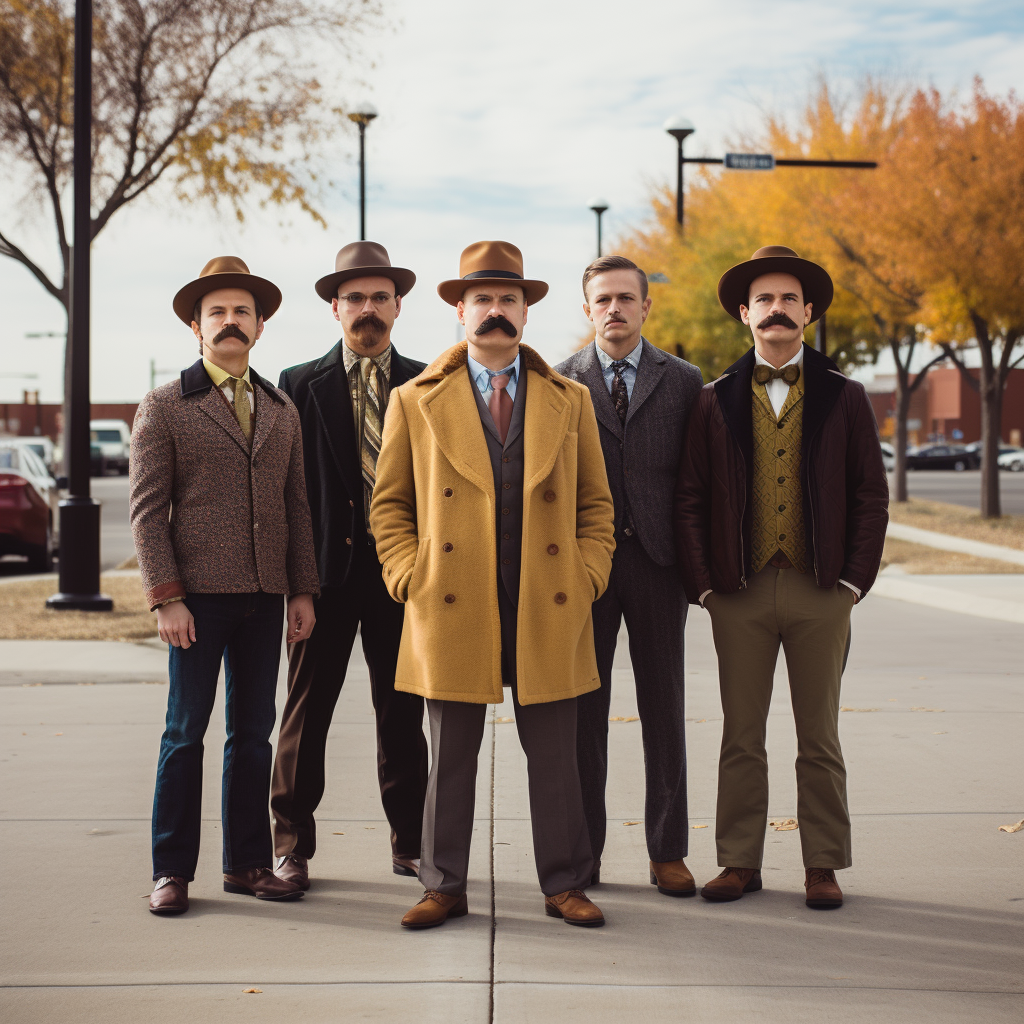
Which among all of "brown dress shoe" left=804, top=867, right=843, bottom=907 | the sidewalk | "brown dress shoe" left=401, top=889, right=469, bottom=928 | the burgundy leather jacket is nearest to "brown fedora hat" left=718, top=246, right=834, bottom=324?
the burgundy leather jacket

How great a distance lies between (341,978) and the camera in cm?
365

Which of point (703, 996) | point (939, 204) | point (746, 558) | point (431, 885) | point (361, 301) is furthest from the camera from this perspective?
point (939, 204)

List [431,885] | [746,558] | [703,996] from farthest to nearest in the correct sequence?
1. [746,558]
2. [431,885]
3. [703,996]

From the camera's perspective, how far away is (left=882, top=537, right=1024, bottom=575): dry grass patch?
50.5ft

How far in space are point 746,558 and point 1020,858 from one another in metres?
1.60

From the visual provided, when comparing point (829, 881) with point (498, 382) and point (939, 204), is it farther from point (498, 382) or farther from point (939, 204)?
point (939, 204)

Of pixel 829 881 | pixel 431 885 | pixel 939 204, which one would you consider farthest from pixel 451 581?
pixel 939 204

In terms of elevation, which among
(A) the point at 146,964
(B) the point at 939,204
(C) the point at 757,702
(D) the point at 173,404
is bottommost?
(A) the point at 146,964

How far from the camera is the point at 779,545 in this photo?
444 centimetres

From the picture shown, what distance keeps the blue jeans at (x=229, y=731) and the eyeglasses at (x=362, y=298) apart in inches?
44.3

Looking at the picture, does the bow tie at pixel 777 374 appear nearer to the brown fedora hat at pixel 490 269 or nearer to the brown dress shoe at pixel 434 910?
the brown fedora hat at pixel 490 269

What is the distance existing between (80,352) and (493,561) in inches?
316

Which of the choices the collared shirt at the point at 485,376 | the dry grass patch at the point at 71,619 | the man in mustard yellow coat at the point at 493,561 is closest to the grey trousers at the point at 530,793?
the man in mustard yellow coat at the point at 493,561

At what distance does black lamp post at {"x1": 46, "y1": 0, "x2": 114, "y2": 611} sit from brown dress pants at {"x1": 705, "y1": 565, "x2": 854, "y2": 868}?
7.88 metres
